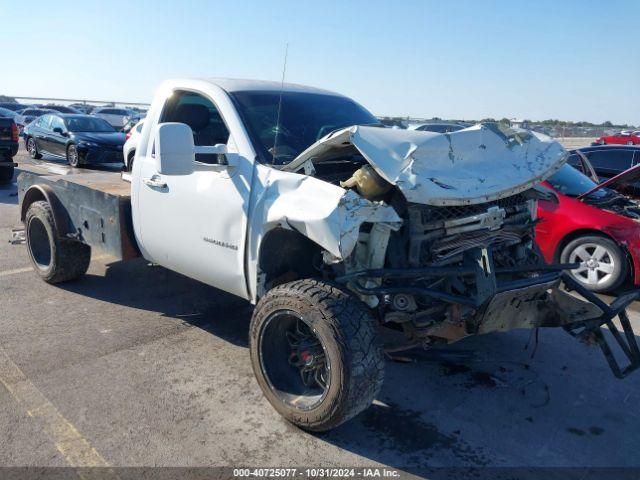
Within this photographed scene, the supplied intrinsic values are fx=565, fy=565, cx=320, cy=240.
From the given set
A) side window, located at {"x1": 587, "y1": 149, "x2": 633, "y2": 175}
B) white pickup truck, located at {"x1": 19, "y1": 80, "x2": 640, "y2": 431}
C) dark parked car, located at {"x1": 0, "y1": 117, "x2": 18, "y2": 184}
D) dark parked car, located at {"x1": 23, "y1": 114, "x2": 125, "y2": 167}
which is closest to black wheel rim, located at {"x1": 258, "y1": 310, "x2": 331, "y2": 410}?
white pickup truck, located at {"x1": 19, "y1": 80, "x2": 640, "y2": 431}

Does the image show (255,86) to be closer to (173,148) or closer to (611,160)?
(173,148)

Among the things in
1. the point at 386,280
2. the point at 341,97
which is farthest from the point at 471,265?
the point at 341,97

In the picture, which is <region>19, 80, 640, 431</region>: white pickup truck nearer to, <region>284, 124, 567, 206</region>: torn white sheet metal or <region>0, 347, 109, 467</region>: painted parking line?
<region>284, 124, 567, 206</region>: torn white sheet metal

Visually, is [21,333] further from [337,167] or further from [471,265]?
[471,265]

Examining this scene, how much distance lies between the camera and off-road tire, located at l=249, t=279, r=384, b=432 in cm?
310

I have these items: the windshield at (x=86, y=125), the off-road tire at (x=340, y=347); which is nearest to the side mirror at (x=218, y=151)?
the off-road tire at (x=340, y=347)

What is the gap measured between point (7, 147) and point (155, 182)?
1024 cm

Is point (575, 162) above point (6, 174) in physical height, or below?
above

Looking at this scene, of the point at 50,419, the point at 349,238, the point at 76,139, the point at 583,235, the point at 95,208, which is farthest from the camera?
the point at 76,139

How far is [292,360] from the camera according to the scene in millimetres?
3646

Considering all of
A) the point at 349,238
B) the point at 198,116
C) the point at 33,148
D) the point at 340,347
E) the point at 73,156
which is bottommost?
the point at 33,148

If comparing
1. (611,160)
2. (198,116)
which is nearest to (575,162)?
(611,160)

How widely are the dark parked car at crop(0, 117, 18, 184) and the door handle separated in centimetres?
999

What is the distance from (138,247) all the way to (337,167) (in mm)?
2022
